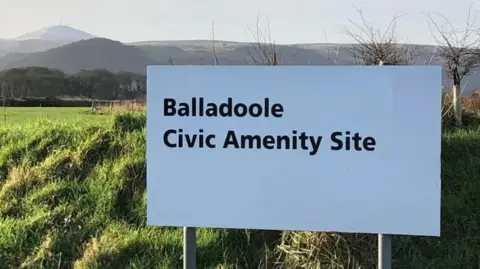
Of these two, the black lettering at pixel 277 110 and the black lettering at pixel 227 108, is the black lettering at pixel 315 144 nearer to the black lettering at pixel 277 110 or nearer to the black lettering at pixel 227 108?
the black lettering at pixel 277 110

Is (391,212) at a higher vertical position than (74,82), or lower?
lower

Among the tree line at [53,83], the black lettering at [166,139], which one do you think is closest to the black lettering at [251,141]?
the black lettering at [166,139]

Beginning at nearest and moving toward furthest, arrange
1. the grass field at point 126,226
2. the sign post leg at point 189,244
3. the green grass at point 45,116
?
the sign post leg at point 189,244 → the grass field at point 126,226 → the green grass at point 45,116

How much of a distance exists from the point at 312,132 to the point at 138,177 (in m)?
2.35

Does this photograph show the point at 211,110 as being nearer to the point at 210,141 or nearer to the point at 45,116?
the point at 210,141

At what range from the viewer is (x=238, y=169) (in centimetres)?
378

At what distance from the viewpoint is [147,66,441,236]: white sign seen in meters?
3.63

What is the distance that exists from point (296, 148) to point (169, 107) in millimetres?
767

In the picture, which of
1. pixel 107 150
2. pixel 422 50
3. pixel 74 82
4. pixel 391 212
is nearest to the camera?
pixel 391 212

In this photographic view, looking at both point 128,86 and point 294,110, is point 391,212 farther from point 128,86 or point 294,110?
point 128,86

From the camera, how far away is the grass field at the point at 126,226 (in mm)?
4672

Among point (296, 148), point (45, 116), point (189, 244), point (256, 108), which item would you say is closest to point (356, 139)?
point (296, 148)

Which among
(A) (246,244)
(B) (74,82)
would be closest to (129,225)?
(A) (246,244)

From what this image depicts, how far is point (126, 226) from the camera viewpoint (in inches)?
201
